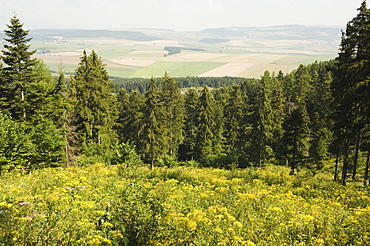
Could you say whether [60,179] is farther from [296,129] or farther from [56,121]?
[296,129]

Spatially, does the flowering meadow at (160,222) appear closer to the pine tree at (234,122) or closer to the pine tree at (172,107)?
the pine tree at (172,107)

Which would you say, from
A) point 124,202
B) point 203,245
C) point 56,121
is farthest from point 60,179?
point 56,121

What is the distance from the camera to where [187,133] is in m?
63.7

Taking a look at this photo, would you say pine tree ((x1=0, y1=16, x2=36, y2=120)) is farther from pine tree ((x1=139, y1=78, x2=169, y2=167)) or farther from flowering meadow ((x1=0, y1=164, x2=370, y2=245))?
flowering meadow ((x1=0, y1=164, x2=370, y2=245))

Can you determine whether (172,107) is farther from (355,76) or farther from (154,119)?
(355,76)

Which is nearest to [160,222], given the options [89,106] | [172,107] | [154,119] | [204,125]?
[89,106]

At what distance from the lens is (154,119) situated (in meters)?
40.3

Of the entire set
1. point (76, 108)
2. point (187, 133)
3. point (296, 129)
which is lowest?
point (187, 133)

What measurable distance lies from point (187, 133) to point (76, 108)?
3398 centimetres

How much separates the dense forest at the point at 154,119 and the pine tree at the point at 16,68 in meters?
0.09

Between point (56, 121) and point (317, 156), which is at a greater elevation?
point (56, 121)

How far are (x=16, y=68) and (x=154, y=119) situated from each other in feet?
63.1

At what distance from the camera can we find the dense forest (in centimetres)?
1862

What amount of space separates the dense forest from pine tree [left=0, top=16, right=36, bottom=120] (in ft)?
0.28
